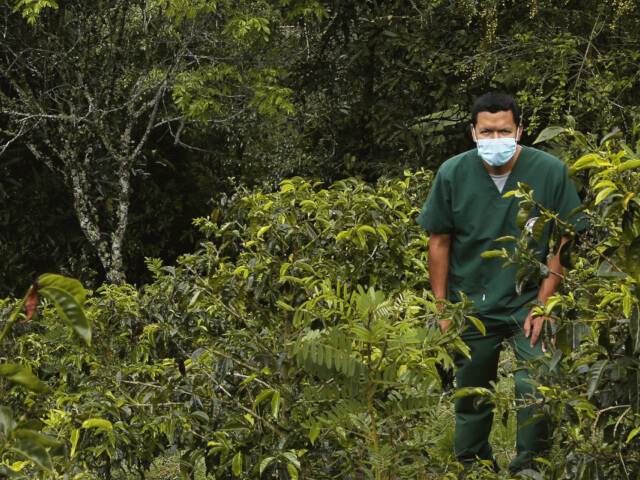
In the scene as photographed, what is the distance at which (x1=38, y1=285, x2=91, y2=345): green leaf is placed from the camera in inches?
49.3

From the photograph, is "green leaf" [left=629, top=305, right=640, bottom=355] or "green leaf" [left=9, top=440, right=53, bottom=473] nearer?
"green leaf" [left=9, top=440, right=53, bottom=473]

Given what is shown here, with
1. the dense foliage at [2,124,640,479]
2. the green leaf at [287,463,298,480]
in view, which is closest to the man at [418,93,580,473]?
the dense foliage at [2,124,640,479]

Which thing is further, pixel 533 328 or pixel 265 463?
pixel 533 328

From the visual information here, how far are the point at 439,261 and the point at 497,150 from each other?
21.8 inches

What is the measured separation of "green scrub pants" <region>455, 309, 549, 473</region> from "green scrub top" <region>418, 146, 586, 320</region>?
11 cm

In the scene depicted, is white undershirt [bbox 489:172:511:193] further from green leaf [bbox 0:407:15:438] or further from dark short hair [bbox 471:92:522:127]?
green leaf [bbox 0:407:15:438]

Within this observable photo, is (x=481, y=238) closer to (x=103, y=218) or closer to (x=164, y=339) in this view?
(x=164, y=339)

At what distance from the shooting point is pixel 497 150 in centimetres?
361

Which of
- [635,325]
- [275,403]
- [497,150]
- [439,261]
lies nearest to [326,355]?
[275,403]

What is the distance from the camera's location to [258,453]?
292 cm

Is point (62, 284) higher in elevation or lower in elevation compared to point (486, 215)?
higher

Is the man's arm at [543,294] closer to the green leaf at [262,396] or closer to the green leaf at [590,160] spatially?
the green leaf at [262,396]

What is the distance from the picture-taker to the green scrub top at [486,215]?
360cm

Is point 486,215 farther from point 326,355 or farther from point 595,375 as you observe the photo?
point 595,375
